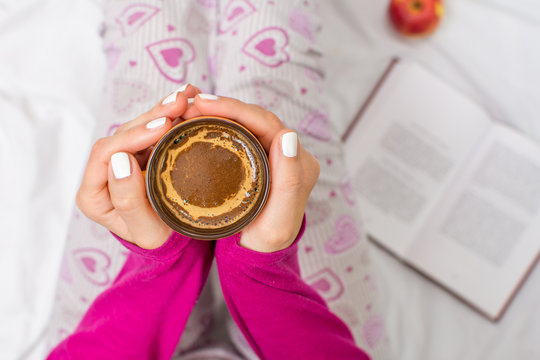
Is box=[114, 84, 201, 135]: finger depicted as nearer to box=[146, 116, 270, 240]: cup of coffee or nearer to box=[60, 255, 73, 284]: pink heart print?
box=[146, 116, 270, 240]: cup of coffee

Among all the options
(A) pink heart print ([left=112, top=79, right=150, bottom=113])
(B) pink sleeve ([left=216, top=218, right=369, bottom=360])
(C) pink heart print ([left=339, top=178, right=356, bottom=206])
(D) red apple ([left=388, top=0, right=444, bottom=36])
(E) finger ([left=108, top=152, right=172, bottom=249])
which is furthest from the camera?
(D) red apple ([left=388, top=0, right=444, bottom=36])

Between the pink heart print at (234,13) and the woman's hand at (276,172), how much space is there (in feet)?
1.18

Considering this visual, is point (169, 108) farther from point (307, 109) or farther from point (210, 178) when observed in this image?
point (307, 109)

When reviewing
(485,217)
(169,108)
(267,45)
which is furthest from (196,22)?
(485,217)

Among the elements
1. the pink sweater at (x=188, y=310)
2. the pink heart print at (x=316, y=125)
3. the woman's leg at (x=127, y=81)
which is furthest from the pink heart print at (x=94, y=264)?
the pink heart print at (x=316, y=125)

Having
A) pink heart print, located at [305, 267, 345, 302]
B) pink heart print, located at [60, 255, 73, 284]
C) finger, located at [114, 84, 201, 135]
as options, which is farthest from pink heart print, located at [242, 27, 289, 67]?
pink heart print, located at [60, 255, 73, 284]

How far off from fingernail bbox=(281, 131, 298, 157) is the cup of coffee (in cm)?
3

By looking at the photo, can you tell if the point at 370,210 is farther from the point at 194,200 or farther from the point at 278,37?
the point at 194,200

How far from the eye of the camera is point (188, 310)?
2.25ft

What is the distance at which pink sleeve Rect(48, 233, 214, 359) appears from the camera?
66cm

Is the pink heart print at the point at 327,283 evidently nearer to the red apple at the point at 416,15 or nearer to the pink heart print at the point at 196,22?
the pink heart print at the point at 196,22

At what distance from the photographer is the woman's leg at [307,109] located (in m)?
0.83

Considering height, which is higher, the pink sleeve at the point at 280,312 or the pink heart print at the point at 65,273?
the pink sleeve at the point at 280,312

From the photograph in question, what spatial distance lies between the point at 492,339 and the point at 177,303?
2.94 feet
